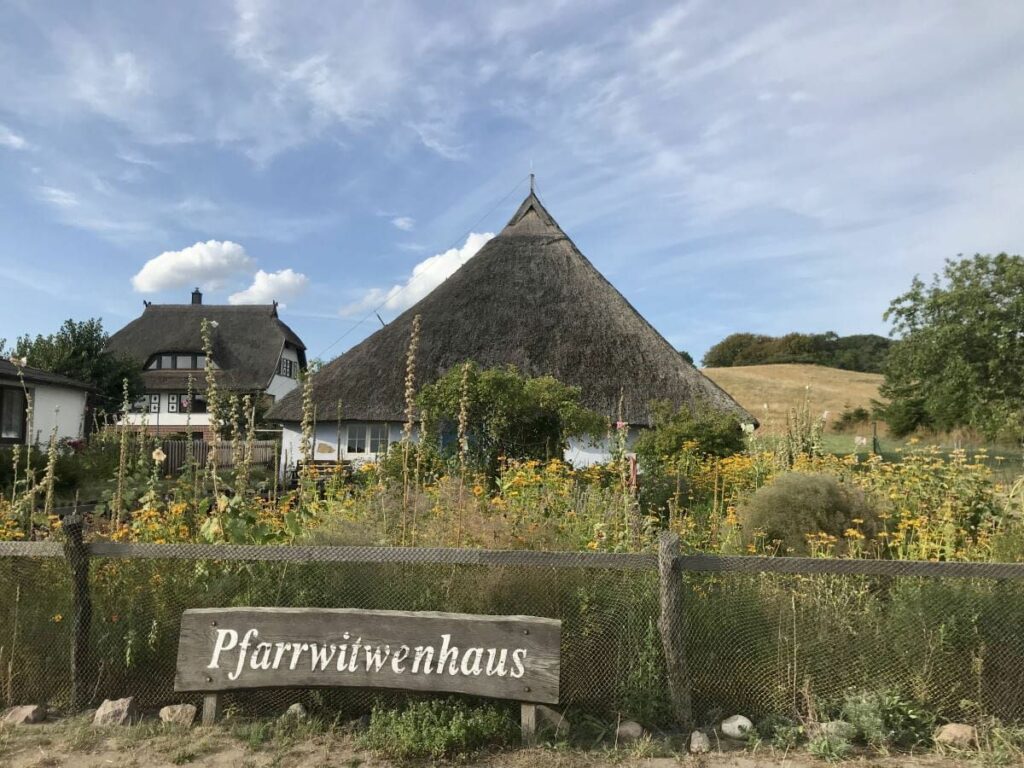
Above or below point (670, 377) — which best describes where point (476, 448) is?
below

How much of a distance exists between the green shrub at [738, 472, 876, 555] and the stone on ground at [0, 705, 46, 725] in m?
A: 4.57

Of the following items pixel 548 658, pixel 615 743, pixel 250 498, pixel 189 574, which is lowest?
pixel 615 743

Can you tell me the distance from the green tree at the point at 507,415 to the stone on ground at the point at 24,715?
622 cm

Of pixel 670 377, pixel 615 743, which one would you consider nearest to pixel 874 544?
pixel 615 743

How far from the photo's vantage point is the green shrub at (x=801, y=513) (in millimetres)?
5645

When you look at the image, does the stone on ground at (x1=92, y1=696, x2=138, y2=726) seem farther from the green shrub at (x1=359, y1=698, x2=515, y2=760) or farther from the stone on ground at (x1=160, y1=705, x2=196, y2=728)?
the green shrub at (x1=359, y1=698, x2=515, y2=760)

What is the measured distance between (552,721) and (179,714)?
187cm

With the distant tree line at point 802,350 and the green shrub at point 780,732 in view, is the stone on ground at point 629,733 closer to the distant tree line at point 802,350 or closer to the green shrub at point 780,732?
the green shrub at point 780,732

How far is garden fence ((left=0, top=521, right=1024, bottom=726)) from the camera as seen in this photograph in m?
3.71

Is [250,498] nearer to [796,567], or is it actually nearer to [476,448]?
[796,567]

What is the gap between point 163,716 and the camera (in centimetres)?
380

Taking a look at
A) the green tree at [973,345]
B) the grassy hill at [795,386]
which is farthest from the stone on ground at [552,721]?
the grassy hill at [795,386]

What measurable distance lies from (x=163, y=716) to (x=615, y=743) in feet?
7.39

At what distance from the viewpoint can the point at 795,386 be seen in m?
50.0
